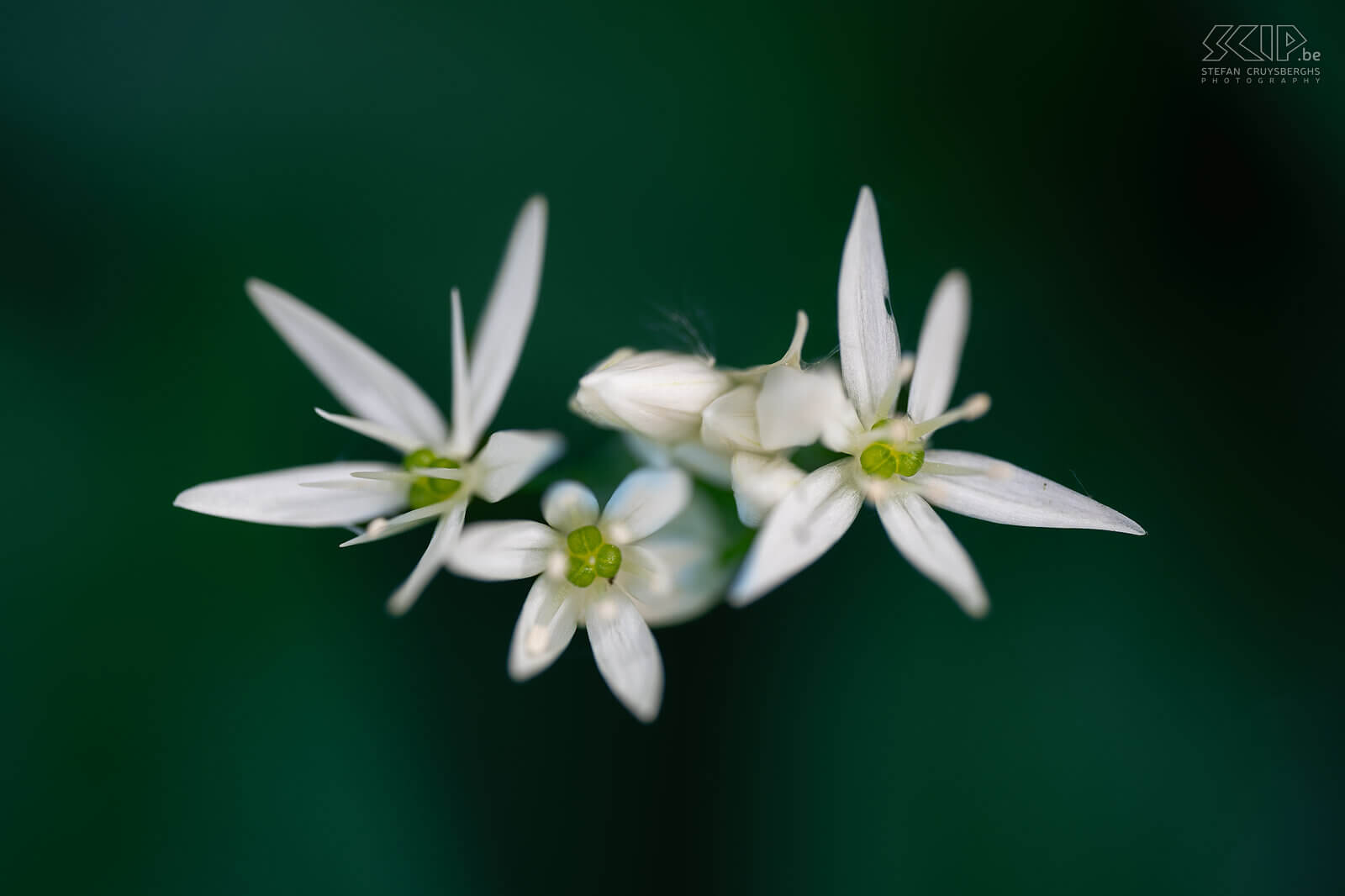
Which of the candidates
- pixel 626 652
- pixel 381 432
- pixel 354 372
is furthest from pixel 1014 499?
pixel 354 372

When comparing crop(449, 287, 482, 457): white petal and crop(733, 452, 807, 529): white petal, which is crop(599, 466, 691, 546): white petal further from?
crop(449, 287, 482, 457): white petal

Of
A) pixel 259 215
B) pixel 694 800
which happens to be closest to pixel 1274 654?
pixel 694 800

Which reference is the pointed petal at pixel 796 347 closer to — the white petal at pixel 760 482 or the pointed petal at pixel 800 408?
the pointed petal at pixel 800 408

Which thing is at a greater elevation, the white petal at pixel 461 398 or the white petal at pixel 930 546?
the white petal at pixel 461 398

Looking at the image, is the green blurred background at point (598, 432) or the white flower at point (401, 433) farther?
the green blurred background at point (598, 432)

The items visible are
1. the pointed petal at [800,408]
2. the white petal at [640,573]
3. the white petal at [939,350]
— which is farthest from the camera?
the white petal at [640,573]

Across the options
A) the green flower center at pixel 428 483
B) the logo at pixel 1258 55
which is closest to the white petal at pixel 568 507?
the green flower center at pixel 428 483

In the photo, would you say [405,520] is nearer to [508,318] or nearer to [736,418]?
[508,318]
